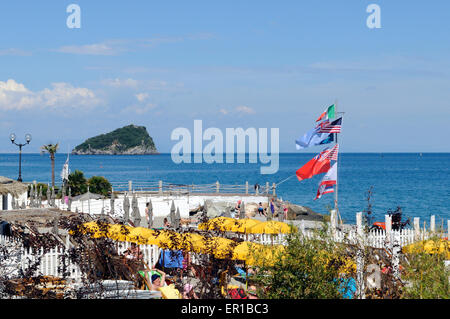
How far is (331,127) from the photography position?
2047 centimetres

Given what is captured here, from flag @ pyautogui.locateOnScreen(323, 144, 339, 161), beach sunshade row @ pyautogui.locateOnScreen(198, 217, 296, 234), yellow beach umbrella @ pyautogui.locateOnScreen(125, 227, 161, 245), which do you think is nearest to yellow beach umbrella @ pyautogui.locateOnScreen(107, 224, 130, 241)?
yellow beach umbrella @ pyautogui.locateOnScreen(125, 227, 161, 245)

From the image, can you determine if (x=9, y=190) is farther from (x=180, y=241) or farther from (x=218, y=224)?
(x=180, y=241)

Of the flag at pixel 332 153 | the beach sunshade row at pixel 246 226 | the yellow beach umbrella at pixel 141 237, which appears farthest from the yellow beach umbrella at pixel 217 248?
the flag at pixel 332 153

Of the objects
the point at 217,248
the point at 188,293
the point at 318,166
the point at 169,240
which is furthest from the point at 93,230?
the point at 318,166

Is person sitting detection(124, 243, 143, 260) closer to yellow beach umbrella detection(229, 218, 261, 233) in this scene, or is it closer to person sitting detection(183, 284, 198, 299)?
person sitting detection(183, 284, 198, 299)

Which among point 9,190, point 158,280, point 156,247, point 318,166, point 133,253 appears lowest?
point 158,280

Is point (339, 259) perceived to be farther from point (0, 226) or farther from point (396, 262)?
point (0, 226)

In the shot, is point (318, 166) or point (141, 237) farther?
point (318, 166)

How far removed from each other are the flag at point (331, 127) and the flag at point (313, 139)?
18cm

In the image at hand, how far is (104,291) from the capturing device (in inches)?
412

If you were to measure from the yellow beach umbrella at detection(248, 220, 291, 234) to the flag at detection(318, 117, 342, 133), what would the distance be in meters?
3.98

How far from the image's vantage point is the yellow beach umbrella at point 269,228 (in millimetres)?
18578

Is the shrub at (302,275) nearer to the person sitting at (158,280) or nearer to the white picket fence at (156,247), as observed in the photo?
the white picket fence at (156,247)

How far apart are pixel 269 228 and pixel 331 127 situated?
452 cm
